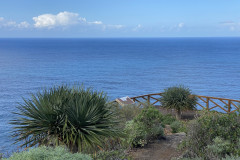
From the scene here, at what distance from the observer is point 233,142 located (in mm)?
7562

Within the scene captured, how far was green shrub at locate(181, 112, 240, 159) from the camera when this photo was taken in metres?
7.31

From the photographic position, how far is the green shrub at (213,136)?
7309 mm

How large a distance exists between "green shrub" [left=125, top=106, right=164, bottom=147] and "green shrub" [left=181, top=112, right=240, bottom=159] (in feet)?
5.22

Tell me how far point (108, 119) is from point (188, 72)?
64673 millimetres

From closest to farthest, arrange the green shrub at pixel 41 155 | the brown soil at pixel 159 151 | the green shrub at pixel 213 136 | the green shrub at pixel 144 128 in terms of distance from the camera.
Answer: the green shrub at pixel 41 155, the green shrub at pixel 213 136, the brown soil at pixel 159 151, the green shrub at pixel 144 128

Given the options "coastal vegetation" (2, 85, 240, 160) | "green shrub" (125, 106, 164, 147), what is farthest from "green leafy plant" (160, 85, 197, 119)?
"coastal vegetation" (2, 85, 240, 160)

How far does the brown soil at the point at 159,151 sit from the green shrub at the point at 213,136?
0.68m

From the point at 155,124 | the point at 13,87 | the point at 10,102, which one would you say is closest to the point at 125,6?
the point at 13,87

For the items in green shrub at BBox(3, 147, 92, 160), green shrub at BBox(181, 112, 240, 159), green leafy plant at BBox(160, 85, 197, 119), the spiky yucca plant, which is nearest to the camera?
green shrub at BBox(3, 147, 92, 160)

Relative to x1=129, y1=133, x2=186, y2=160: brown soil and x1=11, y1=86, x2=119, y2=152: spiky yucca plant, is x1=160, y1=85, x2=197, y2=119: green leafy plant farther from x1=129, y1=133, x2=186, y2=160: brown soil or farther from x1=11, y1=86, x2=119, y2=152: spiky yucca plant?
x1=11, y1=86, x2=119, y2=152: spiky yucca plant

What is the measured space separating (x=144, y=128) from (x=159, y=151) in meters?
0.97

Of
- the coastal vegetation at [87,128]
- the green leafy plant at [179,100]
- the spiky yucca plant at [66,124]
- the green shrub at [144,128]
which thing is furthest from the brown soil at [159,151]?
the green leafy plant at [179,100]

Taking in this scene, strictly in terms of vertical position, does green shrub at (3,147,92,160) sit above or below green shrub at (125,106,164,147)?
above

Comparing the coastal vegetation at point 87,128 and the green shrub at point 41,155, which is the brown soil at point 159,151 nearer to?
the coastal vegetation at point 87,128
